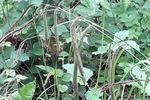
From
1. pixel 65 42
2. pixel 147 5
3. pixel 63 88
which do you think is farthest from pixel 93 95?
pixel 147 5

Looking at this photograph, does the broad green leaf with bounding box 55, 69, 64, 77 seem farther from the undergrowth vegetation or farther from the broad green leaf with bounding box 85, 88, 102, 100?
the broad green leaf with bounding box 85, 88, 102, 100

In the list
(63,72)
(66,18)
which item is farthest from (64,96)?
(66,18)

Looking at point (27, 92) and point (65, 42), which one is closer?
point (27, 92)

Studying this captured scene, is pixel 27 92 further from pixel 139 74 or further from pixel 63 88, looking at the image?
pixel 139 74

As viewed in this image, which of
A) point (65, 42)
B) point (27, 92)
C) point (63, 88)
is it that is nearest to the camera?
point (27, 92)

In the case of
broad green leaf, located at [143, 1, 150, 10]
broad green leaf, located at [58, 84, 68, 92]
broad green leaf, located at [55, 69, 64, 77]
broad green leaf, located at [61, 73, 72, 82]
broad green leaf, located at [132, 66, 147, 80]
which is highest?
broad green leaf, located at [143, 1, 150, 10]

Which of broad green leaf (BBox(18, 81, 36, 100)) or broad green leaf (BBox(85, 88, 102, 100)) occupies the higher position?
broad green leaf (BBox(18, 81, 36, 100))

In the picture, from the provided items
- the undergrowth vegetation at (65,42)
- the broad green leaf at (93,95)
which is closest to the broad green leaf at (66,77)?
the undergrowth vegetation at (65,42)

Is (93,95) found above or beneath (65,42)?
beneath

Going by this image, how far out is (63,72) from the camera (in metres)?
1.64

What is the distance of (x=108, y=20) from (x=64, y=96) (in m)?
0.48

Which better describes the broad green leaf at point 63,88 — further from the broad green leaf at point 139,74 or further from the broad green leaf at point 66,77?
the broad green leaf at point 139,74

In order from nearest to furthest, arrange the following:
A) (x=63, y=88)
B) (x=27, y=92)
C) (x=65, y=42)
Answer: (x=27, y=92) < (x=63, y=88) < (x=65, y=42)

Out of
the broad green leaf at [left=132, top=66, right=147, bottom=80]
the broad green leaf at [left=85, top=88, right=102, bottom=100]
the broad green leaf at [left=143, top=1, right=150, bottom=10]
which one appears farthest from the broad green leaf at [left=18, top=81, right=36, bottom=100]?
the broad green leaf at [left=143, top=1, right=150, bottom=10]
